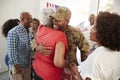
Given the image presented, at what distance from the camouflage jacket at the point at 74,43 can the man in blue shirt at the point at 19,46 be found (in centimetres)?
87

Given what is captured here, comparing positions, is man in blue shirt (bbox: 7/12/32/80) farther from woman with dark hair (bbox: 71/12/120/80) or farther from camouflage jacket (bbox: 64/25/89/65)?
woman with dark hair (bbox: 71/12/120/80)

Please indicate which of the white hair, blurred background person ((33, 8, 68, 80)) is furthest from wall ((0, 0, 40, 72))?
the white hair

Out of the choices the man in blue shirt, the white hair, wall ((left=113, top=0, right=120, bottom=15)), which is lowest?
the man in blue shirt

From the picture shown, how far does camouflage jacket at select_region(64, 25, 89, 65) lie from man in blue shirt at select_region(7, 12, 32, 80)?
34.4 inches

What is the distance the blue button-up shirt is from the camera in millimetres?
2631

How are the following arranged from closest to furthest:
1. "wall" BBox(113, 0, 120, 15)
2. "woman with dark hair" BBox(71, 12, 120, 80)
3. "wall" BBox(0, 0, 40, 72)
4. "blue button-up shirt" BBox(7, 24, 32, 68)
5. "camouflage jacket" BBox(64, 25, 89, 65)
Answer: "woman with dark hair" BBox(71, 12, 120, 80) → "camouflage jacket" BBox(64, 25, 89, 65) → "blue button-up shirt" BBox(7, 24, 32, 68) → "wall" BBox(113, 0, 120, 15) → "wall" BBox(0, 0, 40, 72)

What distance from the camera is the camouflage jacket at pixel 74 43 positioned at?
201 centimetres

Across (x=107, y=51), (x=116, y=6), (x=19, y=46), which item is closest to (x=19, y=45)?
(x=19, y=46)

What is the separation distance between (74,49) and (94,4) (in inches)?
132

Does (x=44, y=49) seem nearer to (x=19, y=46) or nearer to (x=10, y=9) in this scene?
(x=19, y=46)

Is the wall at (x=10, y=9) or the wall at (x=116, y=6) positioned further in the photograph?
the wall at (x=10, y=9)

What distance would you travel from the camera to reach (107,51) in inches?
57.0

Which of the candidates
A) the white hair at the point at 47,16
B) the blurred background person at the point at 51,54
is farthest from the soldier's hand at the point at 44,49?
the white hair at the point at 47,16

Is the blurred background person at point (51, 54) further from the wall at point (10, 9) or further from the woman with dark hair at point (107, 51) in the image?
the wall at point (10, 9)
